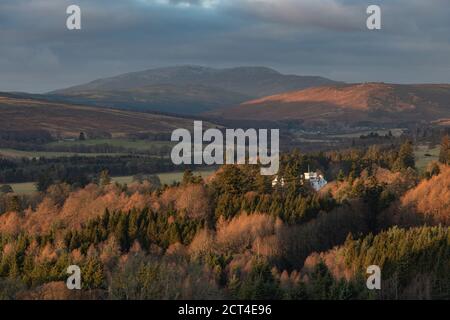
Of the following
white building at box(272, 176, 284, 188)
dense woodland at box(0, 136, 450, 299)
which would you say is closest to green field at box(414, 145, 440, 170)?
dense woodland at box(0, 136, 450, 299)

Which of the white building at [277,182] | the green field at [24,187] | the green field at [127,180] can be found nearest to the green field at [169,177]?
the green field at [127,180]

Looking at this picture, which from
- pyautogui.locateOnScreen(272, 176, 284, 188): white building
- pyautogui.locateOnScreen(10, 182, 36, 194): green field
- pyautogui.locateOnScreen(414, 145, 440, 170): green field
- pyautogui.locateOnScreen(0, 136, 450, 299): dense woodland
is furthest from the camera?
pyautogui.locateOnScreen(414, 145, 440, 170): green field

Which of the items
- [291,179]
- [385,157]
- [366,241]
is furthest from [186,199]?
[385,157]

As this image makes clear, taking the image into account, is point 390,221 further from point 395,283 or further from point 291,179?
point 395,283

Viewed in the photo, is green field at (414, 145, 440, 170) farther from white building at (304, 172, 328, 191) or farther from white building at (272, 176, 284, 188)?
white building at (272, 176, 284, 188)

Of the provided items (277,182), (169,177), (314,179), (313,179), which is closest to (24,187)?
(169,177)
